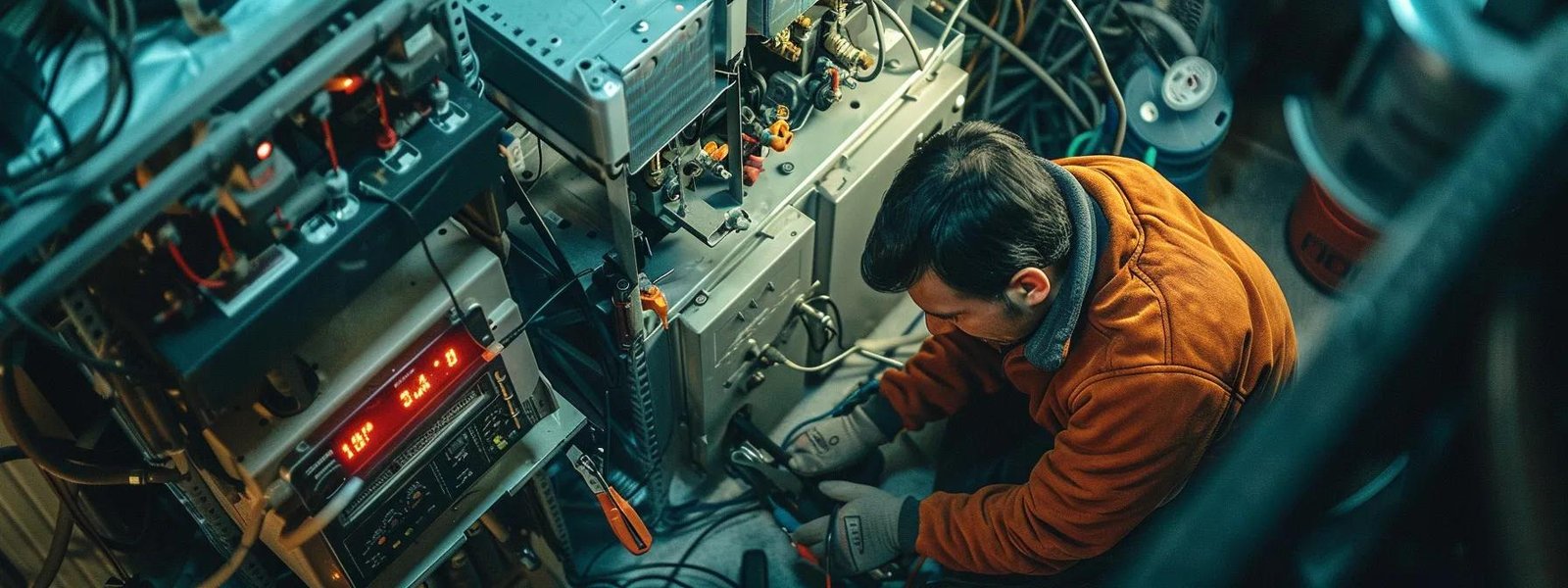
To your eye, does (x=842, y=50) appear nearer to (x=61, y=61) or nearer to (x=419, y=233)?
(x=419, y=233)

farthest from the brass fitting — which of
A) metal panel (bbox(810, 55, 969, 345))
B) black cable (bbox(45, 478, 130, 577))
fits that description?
black cable (bbox(45, 478, 130, 577))

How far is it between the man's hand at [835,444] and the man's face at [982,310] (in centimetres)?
56

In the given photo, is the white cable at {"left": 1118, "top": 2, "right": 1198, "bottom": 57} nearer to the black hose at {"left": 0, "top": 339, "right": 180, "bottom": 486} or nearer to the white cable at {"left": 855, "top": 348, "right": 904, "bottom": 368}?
the white cable at {"left": 855, "top": 348, "right": 904, "bottom": 368}

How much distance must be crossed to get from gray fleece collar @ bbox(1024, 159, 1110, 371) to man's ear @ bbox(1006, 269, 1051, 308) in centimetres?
4

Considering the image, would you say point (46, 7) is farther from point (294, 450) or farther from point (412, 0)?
point (294, 450)

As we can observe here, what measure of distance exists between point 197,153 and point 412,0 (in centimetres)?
24

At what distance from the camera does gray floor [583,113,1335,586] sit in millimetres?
2293

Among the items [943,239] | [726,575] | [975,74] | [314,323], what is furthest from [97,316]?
[975,74]

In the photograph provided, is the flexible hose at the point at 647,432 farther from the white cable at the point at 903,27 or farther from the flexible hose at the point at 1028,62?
the flexible hose at the point at 1028,62

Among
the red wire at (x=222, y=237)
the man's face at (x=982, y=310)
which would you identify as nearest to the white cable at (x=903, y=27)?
the man's face at (x=982, y=310)

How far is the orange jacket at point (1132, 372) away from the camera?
5.08 feet

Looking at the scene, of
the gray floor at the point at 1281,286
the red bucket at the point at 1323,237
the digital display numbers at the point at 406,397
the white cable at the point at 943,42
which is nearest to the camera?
the digital display numbers at the point at 406,397

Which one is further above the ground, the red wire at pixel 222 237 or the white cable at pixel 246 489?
the red wire at pixel 222 237

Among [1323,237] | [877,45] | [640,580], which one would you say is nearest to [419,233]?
[877,45]
